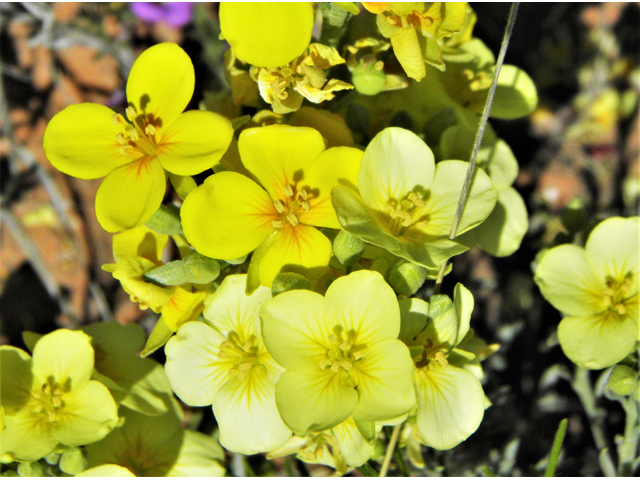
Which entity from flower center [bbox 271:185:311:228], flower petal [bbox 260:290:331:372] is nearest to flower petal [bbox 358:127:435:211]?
flower center [bbox 271:185:311:228]

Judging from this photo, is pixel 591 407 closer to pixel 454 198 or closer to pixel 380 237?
pixel 454 198

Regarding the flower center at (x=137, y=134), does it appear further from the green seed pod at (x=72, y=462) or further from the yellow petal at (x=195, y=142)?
A: the green seed pod at (x=72, y=462)

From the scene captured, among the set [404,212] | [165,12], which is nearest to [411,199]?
[404,212]

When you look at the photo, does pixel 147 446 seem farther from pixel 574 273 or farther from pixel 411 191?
pixel 574 273

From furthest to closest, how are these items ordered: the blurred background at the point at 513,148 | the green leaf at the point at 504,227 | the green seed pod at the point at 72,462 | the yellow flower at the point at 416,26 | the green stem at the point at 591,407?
the blurred background at the point at 513,148
the green stem at the point at 591,407
the green leaf at the point at 504,227
the green seed pod at the point at 72,462
the yellow flower at the point at 416,26

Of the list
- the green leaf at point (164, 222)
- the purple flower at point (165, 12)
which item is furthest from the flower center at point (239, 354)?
the purple flower at point (165, 12)

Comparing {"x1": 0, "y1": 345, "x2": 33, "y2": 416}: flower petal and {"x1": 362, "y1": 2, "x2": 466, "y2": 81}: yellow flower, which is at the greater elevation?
{"x1": 362, "y1": 2, "x2": 466, "y2": 81}: yellow flower

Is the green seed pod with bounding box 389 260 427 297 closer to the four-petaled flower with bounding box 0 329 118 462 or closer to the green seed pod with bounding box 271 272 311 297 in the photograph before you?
the green seed pod with bounding box 271 272 311 297
